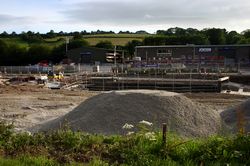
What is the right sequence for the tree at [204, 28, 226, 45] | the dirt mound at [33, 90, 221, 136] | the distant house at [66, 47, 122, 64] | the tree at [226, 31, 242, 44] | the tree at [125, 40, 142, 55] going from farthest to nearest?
the tree at [204, 28, 226, 45] → the tree at [226, 31, 242, 44] → the tree at [125, 40, 142, 55] → the distant house at [66, 47, 122, 64] → the dirt mound at [33, 90, 221, 136]

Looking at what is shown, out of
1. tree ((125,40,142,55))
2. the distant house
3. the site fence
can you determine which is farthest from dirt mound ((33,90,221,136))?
tree ((125,40,142,55))

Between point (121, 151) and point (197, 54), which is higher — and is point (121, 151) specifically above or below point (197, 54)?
above

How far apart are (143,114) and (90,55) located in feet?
272

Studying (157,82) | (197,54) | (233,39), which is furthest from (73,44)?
(157,82)

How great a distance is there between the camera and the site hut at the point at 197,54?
81.4 meters

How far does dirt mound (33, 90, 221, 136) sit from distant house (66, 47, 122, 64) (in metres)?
79.9

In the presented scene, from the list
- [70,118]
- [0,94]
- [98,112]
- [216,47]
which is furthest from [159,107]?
[216,47]

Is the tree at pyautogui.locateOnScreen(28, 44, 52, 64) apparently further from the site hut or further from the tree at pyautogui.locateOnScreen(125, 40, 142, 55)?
the site hut

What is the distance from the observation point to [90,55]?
99.7m

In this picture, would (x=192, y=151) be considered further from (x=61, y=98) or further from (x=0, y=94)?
(x=0, y=94)

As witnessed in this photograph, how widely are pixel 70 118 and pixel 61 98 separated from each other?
17168mm

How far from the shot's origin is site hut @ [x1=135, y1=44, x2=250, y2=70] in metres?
81.4

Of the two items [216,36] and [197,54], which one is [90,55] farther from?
[216,36]

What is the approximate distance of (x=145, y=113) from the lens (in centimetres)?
1748
